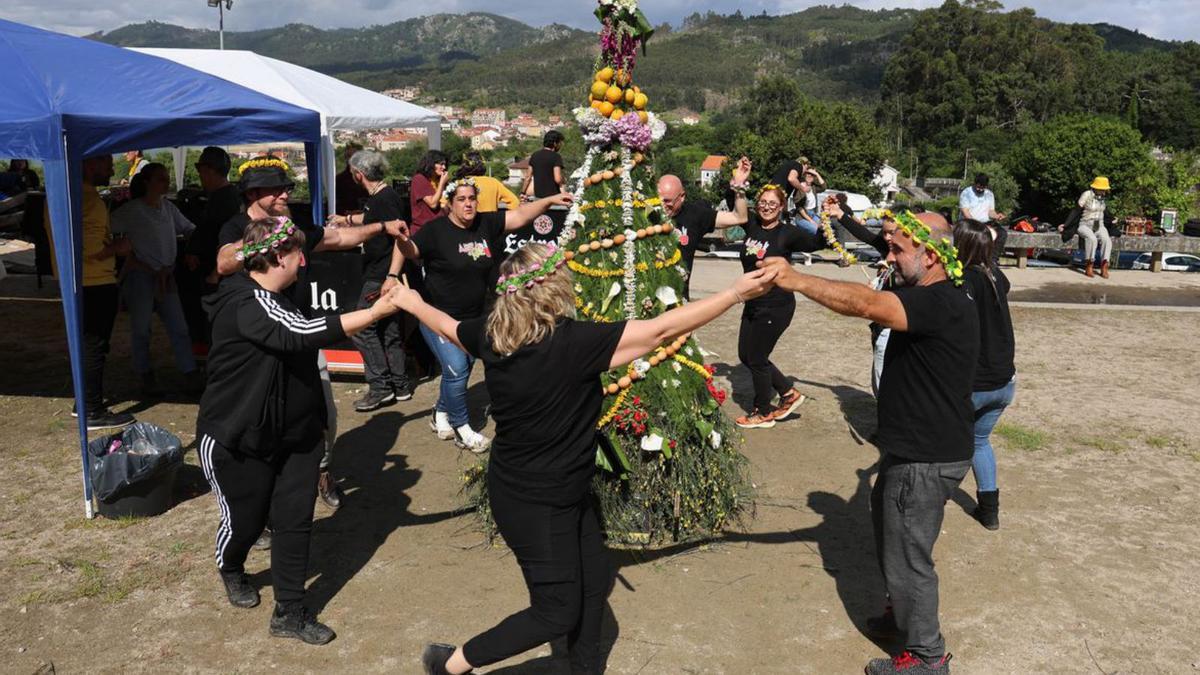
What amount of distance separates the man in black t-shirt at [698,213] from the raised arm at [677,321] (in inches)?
116

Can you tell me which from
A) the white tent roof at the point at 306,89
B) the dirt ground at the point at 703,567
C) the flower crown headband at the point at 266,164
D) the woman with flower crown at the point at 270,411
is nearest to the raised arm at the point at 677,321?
the woman with flower crown at the point at 270,411

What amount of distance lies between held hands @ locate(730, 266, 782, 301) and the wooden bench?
14.6 m

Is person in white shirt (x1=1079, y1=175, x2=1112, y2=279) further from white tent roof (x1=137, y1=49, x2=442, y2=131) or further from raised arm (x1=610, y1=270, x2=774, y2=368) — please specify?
raised arm (x1=610, y1=270, x2=774, y2=368)

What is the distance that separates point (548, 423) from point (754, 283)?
3.17ft

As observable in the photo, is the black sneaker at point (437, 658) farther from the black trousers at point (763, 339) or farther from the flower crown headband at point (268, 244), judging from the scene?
the black trousers at point (763, 339)

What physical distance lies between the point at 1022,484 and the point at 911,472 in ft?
9.40

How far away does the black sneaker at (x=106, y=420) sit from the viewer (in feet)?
23.4

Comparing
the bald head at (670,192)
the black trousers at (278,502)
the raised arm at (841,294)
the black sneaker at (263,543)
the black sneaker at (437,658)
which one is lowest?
the black sneaker at (263,543)

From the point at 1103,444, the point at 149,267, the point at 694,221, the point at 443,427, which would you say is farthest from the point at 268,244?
the point at 1103,444

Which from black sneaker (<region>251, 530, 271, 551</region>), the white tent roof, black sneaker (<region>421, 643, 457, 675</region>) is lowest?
black sneaker (<region>251, 530, 271, 551</region>)

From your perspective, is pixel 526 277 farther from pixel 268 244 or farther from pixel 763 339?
pixel 763 339

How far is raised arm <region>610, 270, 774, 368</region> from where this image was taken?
128 inches

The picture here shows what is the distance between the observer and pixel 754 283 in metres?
3.46

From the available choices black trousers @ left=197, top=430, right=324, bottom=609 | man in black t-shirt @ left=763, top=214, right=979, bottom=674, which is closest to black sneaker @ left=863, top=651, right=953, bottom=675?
man in black t-shirt @ left=763, top=214, right=979, bottom=674
